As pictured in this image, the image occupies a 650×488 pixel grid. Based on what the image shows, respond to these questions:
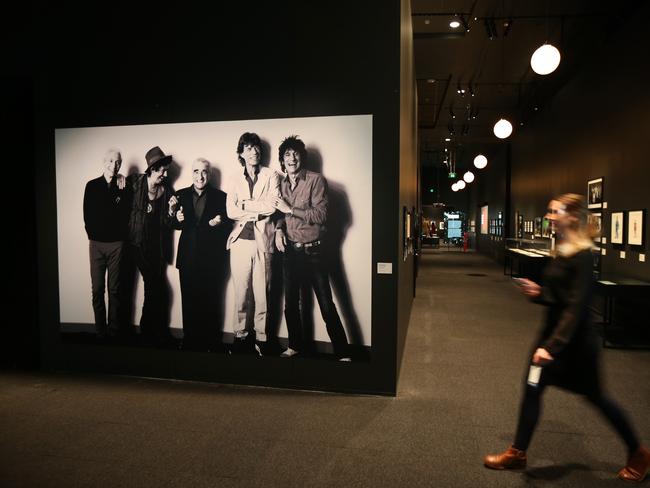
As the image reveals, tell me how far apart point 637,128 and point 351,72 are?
4618 mm

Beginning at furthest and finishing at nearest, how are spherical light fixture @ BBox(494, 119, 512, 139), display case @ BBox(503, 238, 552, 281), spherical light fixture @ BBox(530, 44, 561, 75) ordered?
display case @ BBox(503, 238, 552, 281) → spherical light fixture @ BBox(494, 119, 512, 139) → spherical light fixture @ BBox(530, 44, 561, 75)

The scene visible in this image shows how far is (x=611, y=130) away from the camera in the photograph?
7539mm

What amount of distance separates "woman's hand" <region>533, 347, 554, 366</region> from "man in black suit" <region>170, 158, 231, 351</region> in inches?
109

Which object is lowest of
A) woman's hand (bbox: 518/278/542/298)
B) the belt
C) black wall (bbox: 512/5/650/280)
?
woman's hand (bbox: 518/278/542/298)

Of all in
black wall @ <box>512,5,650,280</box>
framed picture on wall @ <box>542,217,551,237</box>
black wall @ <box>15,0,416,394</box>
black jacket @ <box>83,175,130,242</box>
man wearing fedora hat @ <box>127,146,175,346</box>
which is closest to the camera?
black wall @ <box>15,0,416,394</box>

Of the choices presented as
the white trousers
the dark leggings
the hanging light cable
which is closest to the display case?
the hanging light cable

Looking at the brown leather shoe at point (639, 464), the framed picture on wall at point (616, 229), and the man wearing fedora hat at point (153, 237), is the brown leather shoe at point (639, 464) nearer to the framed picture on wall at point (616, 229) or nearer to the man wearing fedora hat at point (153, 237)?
the man wearing fedora hat at point (153, 237)

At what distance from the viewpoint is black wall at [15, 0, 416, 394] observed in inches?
167

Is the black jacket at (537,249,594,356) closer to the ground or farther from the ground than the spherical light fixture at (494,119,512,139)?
closer to the ground

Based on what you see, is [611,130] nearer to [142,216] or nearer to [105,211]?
[142,216]

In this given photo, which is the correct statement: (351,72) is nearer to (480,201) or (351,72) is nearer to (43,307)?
(43,307)

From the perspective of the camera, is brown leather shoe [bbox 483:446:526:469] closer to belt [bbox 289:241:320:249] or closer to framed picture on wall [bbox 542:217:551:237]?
belt [bbox 289:241:320:249]

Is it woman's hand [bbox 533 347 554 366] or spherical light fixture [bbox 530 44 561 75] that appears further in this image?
spherical light fixture [bbox 530 44 561 75]

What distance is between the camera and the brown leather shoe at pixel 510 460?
297 cm
